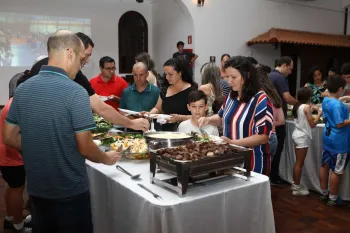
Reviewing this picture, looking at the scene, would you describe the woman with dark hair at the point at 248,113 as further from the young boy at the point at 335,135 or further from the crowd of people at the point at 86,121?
the young boy at the point at 335,135

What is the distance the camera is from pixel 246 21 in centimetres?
824

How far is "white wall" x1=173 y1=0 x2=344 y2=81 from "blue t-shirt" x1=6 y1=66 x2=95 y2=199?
6296 mm

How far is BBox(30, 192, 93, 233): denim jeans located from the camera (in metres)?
1.49

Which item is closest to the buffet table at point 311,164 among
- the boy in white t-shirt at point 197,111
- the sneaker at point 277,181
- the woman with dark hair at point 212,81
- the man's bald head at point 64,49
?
the sneaker at point 277,181

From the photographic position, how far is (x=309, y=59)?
373 inches

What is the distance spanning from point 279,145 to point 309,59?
21.7 ft

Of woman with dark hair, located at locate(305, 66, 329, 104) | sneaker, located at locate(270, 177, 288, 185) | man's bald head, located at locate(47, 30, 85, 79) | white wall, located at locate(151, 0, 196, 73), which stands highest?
white wall, located at locate(151, 0, 196, 73)

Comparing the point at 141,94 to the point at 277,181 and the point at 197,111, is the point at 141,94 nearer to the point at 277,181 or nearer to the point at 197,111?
the point at 197,111

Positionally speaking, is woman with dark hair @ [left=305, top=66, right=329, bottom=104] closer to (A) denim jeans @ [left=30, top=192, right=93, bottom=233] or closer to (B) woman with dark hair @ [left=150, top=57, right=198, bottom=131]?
(B) woman with dark hair @ [left=150, top=57, right=198, bottom=131]

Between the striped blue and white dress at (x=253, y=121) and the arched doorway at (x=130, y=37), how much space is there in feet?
22.6

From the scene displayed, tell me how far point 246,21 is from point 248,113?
6.82 metres

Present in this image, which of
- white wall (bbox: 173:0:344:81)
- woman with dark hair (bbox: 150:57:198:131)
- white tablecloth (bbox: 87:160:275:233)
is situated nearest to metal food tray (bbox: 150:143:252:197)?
white tablecloth (bbox: 87:160:275:233)

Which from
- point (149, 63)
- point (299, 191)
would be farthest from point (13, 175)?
point (299, 191)

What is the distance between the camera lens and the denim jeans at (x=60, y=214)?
4.90ft
